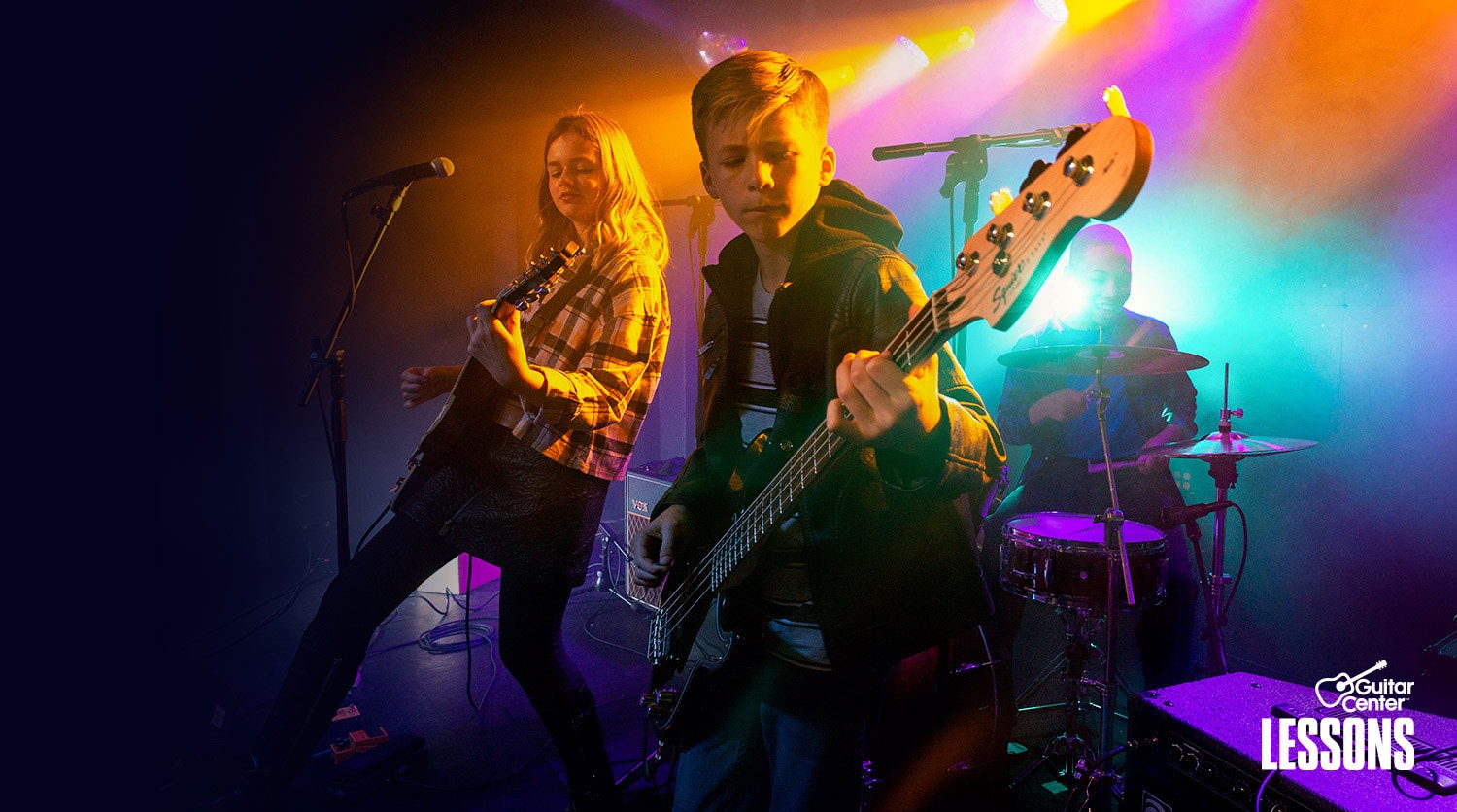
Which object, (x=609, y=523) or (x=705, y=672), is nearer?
(x=705, y=672)

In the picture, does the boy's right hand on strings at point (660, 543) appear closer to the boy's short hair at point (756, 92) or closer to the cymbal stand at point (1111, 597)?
the boy's short hair at point (756, 92)

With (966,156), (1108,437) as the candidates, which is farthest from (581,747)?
(1108,437)

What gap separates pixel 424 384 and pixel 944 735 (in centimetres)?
204

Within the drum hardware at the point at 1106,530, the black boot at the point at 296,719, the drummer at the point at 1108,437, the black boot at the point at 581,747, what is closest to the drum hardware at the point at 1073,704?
the drum hardware at the point at 1106,530

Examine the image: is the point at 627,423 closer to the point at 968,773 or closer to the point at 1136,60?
the point at 968,773

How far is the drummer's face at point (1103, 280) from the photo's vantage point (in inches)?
141

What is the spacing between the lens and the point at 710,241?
6.69m

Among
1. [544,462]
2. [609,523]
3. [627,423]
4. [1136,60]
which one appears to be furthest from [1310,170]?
[609,523]

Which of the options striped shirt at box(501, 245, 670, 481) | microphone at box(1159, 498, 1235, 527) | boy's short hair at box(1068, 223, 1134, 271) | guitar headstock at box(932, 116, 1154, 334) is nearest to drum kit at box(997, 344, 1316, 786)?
microphone at box(1159, 498, 1235, 527)

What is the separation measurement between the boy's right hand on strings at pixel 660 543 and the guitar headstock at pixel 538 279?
87 cm

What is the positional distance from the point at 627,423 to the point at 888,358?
4.16 feet

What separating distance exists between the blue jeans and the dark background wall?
3276 millimetres

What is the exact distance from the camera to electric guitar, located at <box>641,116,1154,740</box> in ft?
2.61

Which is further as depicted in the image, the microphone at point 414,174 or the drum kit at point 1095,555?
the microphone at point 414,174
